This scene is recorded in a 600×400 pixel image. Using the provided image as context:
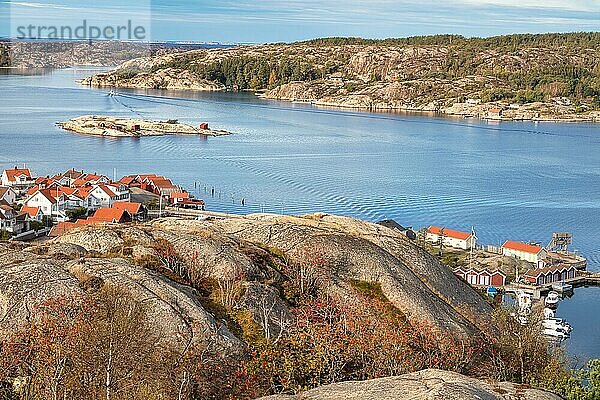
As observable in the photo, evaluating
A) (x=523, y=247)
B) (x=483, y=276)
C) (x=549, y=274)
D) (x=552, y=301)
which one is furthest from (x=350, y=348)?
(x=523, y=247)

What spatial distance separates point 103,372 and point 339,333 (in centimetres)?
256

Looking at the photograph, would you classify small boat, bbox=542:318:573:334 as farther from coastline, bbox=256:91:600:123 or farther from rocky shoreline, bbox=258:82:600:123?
rocky shoreline, bbox=258:82:600:123

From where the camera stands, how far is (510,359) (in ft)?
28.6

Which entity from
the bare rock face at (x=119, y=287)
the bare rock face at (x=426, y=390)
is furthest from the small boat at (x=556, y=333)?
the bare rock face at (x=426, y=390)

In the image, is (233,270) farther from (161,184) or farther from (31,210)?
(161,184)

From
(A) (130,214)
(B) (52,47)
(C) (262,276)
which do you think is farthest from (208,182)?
(B) (52,47)

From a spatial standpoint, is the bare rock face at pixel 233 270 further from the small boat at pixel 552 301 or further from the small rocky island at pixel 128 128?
the small rocky island at pixel 128 128

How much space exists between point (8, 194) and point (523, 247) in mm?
21988

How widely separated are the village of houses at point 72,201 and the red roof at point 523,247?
554 inches

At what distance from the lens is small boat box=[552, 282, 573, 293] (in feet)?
94.3

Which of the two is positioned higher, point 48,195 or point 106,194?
point 48,195

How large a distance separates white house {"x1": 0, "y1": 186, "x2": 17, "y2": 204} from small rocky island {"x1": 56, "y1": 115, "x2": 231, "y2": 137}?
3250 cm

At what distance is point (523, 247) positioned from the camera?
104ft

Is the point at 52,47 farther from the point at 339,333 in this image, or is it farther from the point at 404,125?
the point at 339,333
